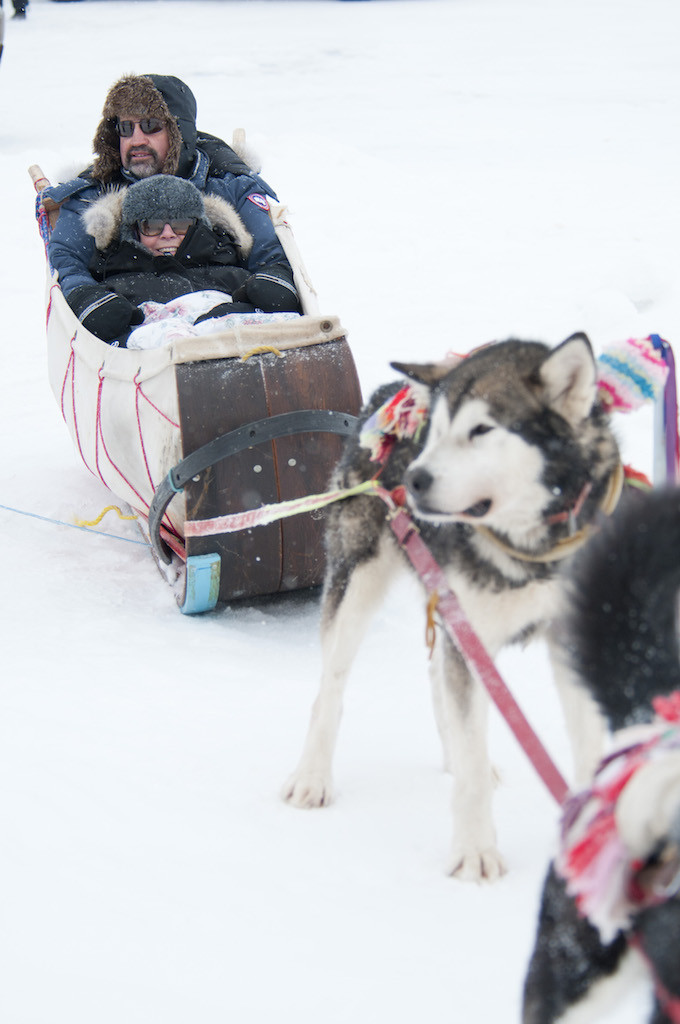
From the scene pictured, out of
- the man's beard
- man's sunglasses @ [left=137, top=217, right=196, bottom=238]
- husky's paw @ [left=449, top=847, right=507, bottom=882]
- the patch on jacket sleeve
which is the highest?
the man's beard

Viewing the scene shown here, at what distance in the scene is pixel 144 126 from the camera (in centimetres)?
394

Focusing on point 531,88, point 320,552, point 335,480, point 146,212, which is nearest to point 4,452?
point 146,212

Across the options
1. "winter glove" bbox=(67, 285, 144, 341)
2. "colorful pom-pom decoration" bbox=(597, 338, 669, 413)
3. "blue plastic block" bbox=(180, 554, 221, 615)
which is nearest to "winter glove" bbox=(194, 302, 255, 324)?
"winter glove" bbox=(67, 285, 144, 341)

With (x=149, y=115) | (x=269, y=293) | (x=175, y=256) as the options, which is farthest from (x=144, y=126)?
(x=269, y=293)

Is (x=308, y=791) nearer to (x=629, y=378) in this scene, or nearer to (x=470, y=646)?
(x=470, y=646)

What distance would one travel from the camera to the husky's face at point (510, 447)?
168 centimetres

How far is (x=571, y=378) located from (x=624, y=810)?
0.96m

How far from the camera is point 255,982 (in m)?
1.60

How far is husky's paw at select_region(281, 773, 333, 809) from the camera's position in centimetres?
217

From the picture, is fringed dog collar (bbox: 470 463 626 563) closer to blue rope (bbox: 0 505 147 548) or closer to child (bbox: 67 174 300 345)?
child (bbox: 67 174 300 345)

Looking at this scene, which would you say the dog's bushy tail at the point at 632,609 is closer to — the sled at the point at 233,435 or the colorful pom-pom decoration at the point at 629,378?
the colorful pom-pom decoration at the point at 629,378

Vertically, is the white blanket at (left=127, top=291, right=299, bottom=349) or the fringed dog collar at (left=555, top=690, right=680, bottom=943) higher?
the fringed dog collar at (left=555, top=690, right=680, bottom=943)

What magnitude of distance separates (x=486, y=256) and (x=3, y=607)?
15.9ft

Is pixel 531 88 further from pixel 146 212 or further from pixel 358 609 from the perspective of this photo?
pixel 358 609
